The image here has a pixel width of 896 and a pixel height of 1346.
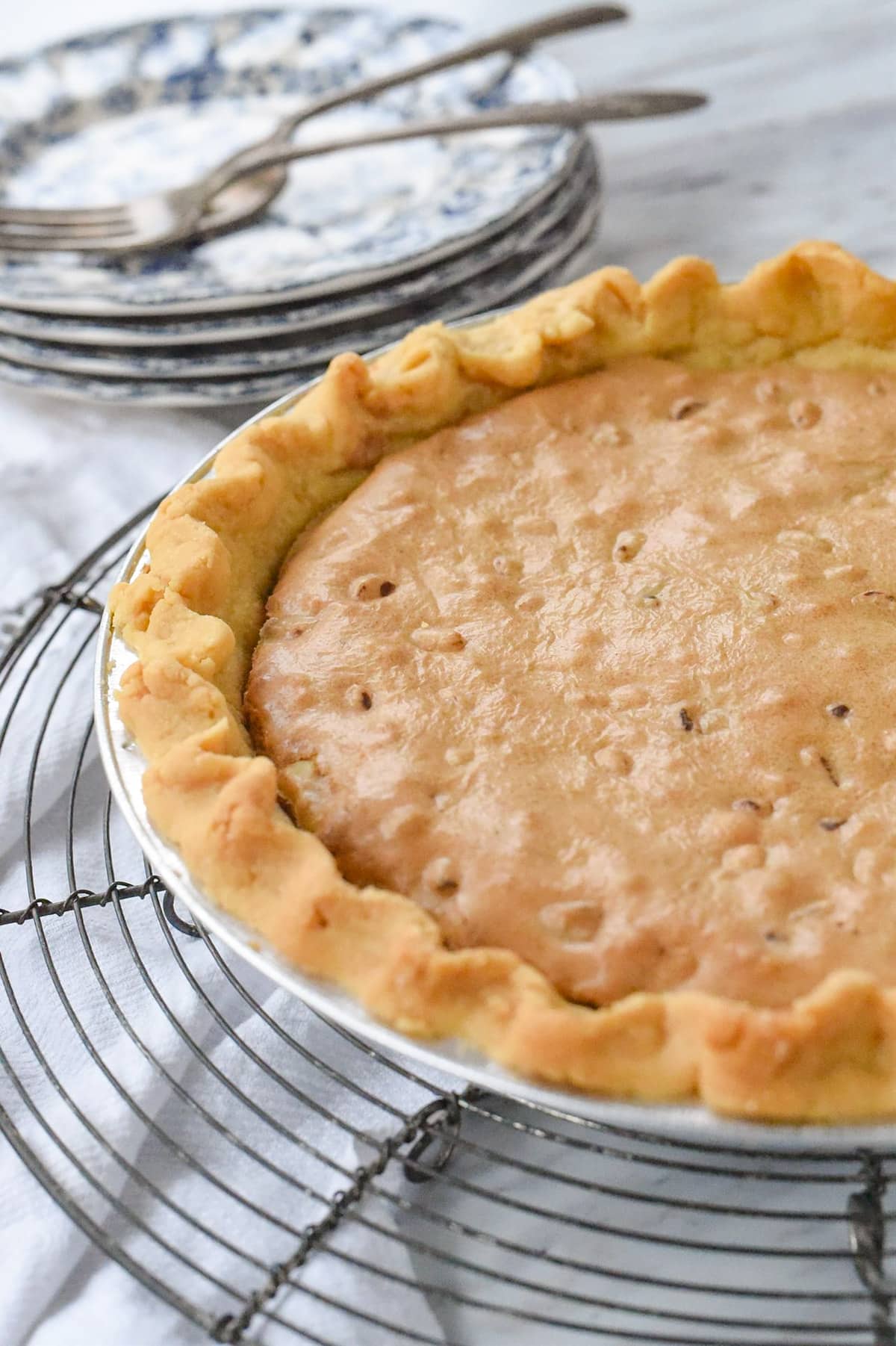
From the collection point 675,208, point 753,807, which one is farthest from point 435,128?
point 753,807

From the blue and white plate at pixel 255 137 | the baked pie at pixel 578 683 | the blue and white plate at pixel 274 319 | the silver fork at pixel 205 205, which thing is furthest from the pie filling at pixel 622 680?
the silver fork at pixel 205 205

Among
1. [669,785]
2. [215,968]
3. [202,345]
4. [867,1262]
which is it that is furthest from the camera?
[202,345]

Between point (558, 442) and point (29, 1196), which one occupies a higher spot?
point (558, 442)

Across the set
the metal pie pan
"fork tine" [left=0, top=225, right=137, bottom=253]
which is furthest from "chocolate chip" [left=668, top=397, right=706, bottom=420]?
"fork tine" [left=0, top=225, right=137, bottom=253]

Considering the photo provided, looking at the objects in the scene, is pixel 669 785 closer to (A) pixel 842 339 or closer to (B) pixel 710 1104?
(B) pixel 710 1104

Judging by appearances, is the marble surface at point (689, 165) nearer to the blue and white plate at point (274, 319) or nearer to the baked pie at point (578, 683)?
the blue and white plate at point (274, 319)

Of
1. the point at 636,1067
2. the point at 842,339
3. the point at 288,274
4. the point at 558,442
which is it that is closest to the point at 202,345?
the point at 288,274
